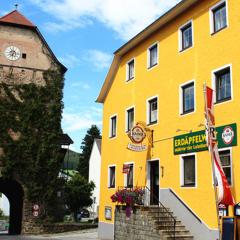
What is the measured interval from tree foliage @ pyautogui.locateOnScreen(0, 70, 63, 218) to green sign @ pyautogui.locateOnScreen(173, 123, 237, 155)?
14719 mm

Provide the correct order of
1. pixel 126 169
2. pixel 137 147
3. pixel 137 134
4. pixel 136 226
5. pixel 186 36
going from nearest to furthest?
1. pixel 136 226
2. pixel 186 36
3. pixel 137 147
4. pixel 137 134
5. pixel 126 169

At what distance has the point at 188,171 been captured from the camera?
59.0ft

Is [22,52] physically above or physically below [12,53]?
above

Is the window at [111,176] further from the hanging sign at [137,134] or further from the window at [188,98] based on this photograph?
the window at [188,98]

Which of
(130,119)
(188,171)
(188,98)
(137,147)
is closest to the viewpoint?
(188,171)

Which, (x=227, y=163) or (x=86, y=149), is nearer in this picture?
(x=227, y=163)

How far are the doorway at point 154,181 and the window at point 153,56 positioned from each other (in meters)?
5.09

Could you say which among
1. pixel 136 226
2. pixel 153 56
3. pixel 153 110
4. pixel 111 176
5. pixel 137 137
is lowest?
pixel 136 226

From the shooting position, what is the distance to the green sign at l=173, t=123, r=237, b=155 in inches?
612

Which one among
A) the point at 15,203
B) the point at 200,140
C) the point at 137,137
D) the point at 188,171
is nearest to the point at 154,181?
the point at 137,137

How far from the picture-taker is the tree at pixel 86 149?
74750mm

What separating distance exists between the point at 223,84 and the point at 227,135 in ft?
7.04

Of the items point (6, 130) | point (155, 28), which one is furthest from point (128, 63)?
point (6, 130)

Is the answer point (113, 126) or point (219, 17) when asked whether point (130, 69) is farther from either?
point (219, 17)
